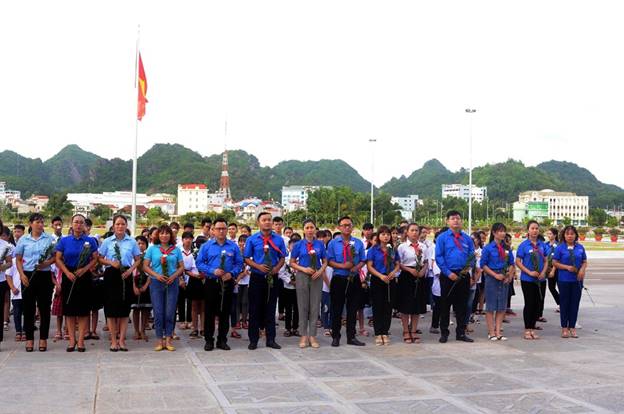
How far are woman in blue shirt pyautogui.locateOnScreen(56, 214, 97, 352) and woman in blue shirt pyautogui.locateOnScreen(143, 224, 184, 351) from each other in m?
0.71

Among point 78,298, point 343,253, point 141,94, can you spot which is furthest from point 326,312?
point 141,94

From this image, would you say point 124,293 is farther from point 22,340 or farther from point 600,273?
point 600,273

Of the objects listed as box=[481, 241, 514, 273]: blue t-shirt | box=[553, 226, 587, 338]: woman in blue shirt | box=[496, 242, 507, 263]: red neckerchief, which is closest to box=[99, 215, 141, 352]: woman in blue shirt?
box=[481, 241, 514, 273]: blue t-shirt

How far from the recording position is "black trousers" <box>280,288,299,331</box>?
9688 mm

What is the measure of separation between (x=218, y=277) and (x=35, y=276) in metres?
2.28

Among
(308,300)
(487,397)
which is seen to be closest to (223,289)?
(308,300)

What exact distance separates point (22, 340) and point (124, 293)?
6.13ft

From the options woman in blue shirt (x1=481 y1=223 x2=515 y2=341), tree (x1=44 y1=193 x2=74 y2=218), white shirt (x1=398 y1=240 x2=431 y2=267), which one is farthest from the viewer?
tree (x1=44 y1=193 x2=74 y2=218)

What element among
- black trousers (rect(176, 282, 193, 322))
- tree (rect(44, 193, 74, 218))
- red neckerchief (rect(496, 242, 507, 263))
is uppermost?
tree (rect(44, 193, 74, 218))

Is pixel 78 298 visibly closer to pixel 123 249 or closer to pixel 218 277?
pixel 123 249

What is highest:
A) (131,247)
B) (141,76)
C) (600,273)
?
(141,76)

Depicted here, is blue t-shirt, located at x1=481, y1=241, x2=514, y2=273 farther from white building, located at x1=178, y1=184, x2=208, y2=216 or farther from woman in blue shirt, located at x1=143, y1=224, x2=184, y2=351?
white building, located at x1=178, y1=184, x2=208, y2=216

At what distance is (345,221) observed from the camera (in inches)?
344

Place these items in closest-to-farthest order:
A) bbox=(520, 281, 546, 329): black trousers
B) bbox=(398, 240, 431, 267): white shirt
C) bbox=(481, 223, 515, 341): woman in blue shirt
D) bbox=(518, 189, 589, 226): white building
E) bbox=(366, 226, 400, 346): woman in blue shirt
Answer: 1. bbox=(366, 226, 400, 346): woman in blue shirt
2. bbox=(481, 223, 515, 341): woman in blue shirt
3. bbox=(398, 240, 431, 267): white shirt
4. bbox=(520, 281, 546, 329): black trousers
5. bbox=(518, 189, 589, 226): white building
